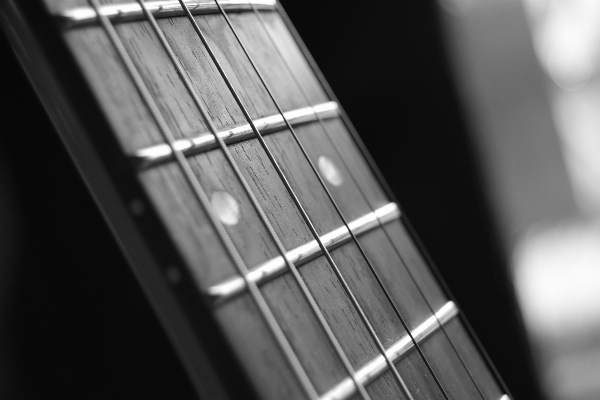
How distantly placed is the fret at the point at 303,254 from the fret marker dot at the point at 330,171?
0.11 feet

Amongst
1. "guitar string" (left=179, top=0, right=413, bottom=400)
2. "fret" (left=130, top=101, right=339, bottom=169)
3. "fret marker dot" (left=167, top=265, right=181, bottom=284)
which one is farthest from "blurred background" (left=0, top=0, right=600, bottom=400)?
"fret marker dot" (left=167, top=265, right=181, bottom=284)

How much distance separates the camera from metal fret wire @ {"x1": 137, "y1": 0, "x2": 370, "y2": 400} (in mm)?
361

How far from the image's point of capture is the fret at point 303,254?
0.30 m

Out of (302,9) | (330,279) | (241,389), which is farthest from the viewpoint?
(302,9)

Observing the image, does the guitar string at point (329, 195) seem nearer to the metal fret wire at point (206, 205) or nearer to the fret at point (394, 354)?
the fret at point (394, 354)

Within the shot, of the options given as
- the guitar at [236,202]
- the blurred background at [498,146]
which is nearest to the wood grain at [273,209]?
the guitar at [236,202]

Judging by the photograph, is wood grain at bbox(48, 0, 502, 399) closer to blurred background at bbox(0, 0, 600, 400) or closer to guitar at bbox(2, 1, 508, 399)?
guitar at bbox(2, 1, 508, 399)

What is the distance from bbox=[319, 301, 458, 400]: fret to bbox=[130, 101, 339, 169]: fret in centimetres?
14

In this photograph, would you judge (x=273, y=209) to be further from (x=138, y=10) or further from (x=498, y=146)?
(x=498, y=146)

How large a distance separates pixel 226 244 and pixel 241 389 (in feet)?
0.23

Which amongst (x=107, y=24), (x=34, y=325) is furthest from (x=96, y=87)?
(x=34, y=325)

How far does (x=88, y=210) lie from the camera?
1.04 ft

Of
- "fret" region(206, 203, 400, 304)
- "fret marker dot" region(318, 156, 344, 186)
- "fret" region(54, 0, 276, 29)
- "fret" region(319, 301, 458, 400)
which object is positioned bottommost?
"fret" region(319, 301, 458, 400)

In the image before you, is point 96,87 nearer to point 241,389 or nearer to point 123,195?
point 123,195
